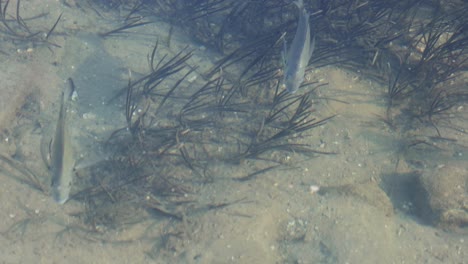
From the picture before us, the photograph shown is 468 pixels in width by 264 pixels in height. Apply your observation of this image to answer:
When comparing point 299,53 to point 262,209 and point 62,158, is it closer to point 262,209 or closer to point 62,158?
point 262,209

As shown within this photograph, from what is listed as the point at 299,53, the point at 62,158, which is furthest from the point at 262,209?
the point at 62,158

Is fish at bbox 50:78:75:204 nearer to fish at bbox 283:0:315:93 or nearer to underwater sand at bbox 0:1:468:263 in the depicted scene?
underwater sand at bbox 0:1:468:263

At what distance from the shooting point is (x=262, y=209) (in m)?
4.62

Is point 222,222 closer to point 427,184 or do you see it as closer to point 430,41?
point 427,184

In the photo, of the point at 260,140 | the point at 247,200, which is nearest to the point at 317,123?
the point at 260,140

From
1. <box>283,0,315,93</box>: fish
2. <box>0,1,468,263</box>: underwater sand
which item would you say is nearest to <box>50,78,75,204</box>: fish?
<box>0,1,468,263</box>: underwater sand

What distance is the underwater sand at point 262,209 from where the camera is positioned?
14.2 feet

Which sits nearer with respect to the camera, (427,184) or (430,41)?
(427,184)

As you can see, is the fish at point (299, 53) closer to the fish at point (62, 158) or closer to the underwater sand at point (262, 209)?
the underwater sand at point (262, 209)

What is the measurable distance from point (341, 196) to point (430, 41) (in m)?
3.33

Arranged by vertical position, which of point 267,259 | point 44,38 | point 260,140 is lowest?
point 267,259

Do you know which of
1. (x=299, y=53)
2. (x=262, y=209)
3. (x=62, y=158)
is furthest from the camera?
(x=262, y=209)

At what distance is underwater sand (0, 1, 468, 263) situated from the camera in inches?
171

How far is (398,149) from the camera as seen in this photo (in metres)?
5.43
